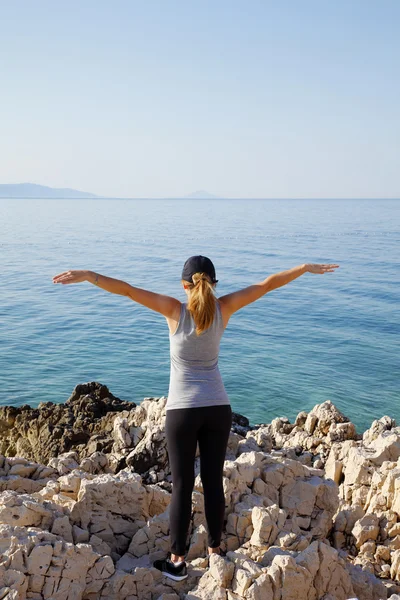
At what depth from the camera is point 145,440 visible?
7.30m

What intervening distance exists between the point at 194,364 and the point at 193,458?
68 centimetres

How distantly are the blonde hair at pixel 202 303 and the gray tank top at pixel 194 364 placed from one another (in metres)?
0.05

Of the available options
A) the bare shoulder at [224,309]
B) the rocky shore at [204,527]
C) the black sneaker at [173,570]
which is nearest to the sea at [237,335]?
the rocky shore at [204,527]

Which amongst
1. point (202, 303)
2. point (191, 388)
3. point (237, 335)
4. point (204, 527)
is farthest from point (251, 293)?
point (237, 335)

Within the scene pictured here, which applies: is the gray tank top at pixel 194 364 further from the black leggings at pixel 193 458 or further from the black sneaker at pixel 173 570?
the black sneaker at pixel 173 570

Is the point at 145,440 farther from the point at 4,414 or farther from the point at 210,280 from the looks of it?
the point at 4,414

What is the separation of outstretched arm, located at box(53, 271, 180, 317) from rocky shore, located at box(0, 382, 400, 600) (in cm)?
175

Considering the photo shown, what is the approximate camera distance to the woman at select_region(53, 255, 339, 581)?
4590 millimetres

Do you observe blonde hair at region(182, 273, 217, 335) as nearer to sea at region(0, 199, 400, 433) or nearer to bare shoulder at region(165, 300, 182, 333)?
bare shoulder at region(165, 300, 182, 333)

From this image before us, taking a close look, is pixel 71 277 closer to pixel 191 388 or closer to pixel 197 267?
pixel 197 267

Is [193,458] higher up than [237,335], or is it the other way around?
[193,458]

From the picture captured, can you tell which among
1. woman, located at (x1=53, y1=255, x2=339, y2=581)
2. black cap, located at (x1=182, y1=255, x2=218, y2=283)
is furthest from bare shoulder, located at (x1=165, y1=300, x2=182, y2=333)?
black cap, located at (x1=182, y1=255, x2=218, y2=283)

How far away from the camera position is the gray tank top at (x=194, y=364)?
4621 mm

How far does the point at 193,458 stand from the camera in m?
4.73
